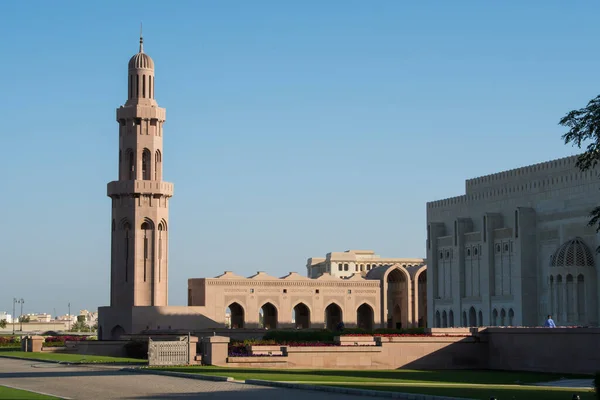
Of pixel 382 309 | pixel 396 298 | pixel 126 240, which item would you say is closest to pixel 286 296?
pixel 382 309

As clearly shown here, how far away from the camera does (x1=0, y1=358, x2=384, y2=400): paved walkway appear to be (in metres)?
20.7

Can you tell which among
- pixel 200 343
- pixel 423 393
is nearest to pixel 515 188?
pixel 200 343

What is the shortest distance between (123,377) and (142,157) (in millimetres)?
38351

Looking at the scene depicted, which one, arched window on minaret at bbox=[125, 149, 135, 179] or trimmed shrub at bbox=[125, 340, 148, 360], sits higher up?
arched window on minaret at bbox=[125, 149, 135, 179]

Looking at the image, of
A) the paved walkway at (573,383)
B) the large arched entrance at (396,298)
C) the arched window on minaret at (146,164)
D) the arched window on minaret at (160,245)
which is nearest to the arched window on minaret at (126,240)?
the arched window on minaret at (160,245)

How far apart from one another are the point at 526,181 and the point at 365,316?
1005 inches

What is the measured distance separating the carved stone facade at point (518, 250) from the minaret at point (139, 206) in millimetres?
19389

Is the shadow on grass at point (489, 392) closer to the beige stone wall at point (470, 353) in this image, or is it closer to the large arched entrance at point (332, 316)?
the beige stone wall at point (470, 353)

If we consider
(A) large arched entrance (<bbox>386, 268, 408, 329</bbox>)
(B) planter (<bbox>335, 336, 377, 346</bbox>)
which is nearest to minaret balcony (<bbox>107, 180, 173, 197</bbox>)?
(A) large arched entrance (<bbox>386, 268, 408, 329</bbox>)

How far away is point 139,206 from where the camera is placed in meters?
63.9

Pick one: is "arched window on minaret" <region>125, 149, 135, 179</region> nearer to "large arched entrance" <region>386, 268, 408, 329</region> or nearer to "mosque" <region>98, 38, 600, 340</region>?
"mosque" <region>98, 38, 600, 340</region>

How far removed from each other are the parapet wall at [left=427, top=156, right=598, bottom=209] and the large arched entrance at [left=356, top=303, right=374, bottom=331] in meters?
12.6

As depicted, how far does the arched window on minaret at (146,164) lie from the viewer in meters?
64.8

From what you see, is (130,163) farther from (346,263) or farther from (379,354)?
(346,263)
